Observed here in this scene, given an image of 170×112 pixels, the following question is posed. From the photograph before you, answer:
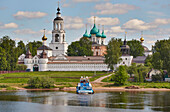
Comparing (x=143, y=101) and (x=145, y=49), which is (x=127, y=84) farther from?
(x=145, y=49)

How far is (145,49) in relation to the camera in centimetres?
13538

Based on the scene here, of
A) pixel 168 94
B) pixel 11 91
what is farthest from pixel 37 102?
pixel 168 94

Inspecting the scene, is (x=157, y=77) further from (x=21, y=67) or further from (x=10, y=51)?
(x=10, y=51)

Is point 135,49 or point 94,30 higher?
point 94,30

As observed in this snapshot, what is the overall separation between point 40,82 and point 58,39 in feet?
165

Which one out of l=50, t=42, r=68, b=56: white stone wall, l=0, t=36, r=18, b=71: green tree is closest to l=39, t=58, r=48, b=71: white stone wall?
l=0, t=36, r=18, b=71: green tree

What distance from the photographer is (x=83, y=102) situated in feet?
177

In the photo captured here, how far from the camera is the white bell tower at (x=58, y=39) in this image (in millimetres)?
117188

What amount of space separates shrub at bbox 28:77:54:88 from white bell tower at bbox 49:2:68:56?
47.8 m

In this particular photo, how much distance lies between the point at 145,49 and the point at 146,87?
215 ft

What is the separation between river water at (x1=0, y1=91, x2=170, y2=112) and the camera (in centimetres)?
4856

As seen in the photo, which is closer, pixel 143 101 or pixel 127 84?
pixel 143 101

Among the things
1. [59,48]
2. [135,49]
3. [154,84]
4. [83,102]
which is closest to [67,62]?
[59,48]

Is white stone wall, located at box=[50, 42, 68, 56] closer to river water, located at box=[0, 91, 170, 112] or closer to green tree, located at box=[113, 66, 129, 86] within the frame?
green tree, located at box=[113, 66, 129, 86]
